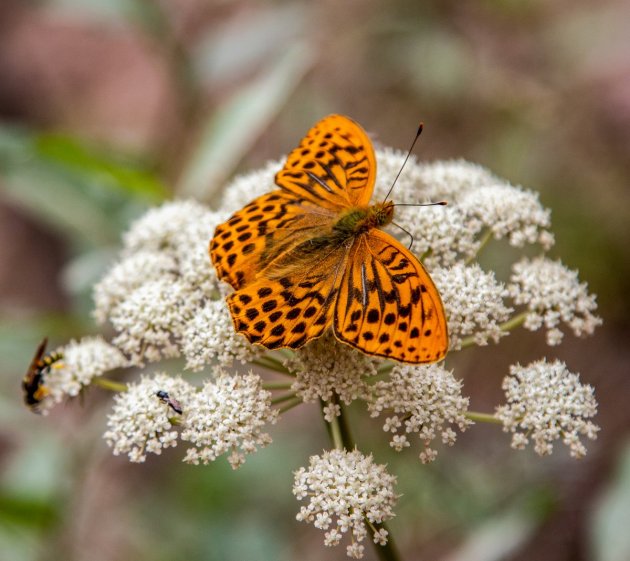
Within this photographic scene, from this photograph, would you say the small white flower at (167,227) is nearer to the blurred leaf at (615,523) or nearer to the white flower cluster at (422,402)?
the white flower cluster at (422,402)

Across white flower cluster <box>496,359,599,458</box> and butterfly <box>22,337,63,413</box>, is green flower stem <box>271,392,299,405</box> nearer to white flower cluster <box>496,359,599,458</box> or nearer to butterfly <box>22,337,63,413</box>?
white flower cluster <box>496,359,599,458</box>

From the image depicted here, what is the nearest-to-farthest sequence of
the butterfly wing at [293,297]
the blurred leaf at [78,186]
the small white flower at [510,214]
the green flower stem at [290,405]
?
the butterfly wing at [293,297]
the green flower stem at [290,405]
the small white flower at [510,214]
the blurred leaf at [78,186]

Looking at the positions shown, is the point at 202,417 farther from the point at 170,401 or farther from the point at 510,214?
the point at 510,214

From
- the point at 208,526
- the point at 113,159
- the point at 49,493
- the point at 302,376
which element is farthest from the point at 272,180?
the point at 208,526

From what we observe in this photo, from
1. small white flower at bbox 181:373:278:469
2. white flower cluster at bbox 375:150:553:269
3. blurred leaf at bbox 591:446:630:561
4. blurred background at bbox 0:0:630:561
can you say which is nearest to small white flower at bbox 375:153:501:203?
white flower cluster at bbox 375:150:553:269

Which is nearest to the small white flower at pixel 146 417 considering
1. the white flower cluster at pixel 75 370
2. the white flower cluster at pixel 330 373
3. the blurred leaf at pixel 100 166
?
the white flower cluster at pixel 75 370

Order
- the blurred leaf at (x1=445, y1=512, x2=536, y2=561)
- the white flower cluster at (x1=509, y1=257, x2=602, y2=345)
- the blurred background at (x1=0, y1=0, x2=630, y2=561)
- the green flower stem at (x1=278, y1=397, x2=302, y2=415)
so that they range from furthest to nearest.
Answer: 1. the blurred background at (x1=0, y1=0, x2=630, y2=561)
2. the blurred leaf at (x1=445, y1=512, x2=536, y2=561)
3. the white flower cluster at (x1=509, y1=257, x2=602, y2=345)
4. the green flower stem at (x1=278, y1=397, x2=302, y2=415)
